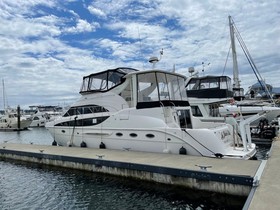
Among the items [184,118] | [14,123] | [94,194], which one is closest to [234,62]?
[184,118]

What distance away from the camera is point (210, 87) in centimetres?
2156

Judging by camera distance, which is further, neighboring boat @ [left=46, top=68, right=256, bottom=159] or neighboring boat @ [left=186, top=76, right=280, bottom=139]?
neighboring boat @ [left=186, top=76, right=280, bottom=139]

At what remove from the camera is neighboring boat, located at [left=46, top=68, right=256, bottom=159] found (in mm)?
10047

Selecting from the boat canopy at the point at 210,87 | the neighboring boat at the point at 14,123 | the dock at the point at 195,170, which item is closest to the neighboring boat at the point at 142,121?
the dock at the point at 195,170

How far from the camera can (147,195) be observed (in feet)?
25.8

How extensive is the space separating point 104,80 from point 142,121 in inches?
143

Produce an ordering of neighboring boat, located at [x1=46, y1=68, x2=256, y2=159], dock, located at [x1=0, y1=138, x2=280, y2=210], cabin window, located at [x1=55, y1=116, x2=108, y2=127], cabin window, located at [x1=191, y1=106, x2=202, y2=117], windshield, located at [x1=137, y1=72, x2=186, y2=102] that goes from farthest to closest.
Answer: cabin window, located at [x1=191, y1=106, x2=202, y2=117]
cabin window, located at [x1=55, y1=116, x2=108, y2=127]
windshield, located at [x1=137, y1=72, x2=186, y2=102]
neighboring boat, located at [x1=46, y1=68, x2=256, y2=159]
dock, located at [x1=0, y1=138, x2=280, y2=210]

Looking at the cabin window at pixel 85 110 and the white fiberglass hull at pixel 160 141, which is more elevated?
the cabin window at pixel 85 110

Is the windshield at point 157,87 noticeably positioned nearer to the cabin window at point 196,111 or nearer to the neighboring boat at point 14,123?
the cabin window at point 196,111

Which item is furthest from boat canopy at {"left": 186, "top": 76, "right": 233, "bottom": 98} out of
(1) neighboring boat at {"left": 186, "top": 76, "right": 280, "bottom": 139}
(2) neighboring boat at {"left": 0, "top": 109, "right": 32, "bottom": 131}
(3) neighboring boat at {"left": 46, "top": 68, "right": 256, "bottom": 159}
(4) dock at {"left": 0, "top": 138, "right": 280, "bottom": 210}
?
(2) neighboring boat at {"left": 0, "top": 109, "right": 32, "bottom": 131}

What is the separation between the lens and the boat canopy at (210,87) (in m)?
21.1

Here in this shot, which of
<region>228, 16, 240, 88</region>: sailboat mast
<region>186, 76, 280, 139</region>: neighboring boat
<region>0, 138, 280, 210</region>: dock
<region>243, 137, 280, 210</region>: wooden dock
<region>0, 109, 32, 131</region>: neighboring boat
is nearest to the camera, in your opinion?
<region>243, 137, 280, 210</region>: wooden dock

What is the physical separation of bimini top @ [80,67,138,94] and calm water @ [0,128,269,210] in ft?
15.4

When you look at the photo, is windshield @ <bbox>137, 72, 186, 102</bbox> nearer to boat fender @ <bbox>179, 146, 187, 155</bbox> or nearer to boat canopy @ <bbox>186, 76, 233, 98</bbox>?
boat fender @ <bbox>179, 146, 187, 155</bbox>
